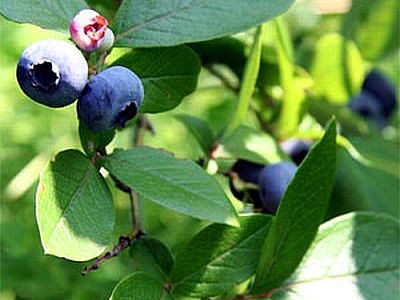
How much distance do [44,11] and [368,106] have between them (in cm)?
84

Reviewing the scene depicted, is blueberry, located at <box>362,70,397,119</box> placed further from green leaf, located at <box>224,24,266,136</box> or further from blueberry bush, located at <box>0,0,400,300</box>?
Result: green leaf, located at <box>224,24,266,136</box>

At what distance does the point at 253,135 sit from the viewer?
1.04 m

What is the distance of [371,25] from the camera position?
147 centimetres

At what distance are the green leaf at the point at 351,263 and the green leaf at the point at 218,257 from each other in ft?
0.20

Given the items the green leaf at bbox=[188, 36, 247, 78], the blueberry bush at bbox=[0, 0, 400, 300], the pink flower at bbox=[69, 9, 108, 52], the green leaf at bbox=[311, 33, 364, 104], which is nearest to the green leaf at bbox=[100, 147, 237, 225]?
the blueberry bush at bbox=[0, 0, 400, 300]

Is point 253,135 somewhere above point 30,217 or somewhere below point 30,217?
above

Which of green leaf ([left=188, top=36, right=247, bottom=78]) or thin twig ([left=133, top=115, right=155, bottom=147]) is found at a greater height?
green leaf ([left=188, top=36, right=247, bottom=78])

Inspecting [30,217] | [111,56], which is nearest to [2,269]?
[30,217]

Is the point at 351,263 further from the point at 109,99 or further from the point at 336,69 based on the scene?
the point at 336,69

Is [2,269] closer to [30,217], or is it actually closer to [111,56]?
[30,217]

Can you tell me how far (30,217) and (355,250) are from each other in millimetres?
794

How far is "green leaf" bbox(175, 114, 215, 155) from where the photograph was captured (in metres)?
1.01

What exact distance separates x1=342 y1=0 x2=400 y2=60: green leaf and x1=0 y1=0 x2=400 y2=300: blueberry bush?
188mm

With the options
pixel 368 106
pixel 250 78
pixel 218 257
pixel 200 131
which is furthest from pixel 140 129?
pixel 368 106
